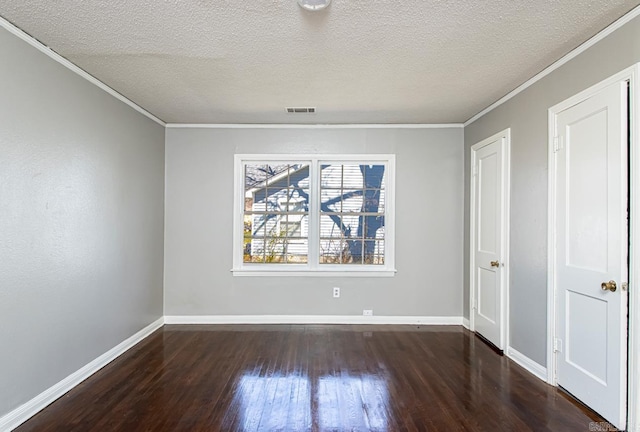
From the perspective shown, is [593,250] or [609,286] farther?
[593,250]

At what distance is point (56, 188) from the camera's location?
266 centimetres

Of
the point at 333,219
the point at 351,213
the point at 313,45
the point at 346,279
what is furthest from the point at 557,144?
the point at 346,279

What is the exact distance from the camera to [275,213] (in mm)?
4672

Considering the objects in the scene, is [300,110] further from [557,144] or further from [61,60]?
[557,144]

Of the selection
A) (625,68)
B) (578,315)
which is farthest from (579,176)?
(578,315)

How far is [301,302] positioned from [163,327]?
171 cm

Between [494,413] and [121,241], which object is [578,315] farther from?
[121,241]

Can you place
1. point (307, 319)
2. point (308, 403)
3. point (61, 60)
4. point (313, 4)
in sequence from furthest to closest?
point (307, 319), point (61, 60), point (308, 403), point (313, 4)

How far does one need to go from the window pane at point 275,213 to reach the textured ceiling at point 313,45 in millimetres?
1116

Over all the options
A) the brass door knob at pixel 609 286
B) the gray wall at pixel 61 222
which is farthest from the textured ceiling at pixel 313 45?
the brass door knob at pixel 609 286

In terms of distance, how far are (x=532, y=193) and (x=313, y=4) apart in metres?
2.42

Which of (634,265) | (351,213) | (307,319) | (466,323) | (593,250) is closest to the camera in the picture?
(634,265)

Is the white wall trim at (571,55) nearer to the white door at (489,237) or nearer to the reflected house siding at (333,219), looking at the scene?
the white door at (489,237)

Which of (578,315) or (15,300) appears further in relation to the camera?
(578,315)
